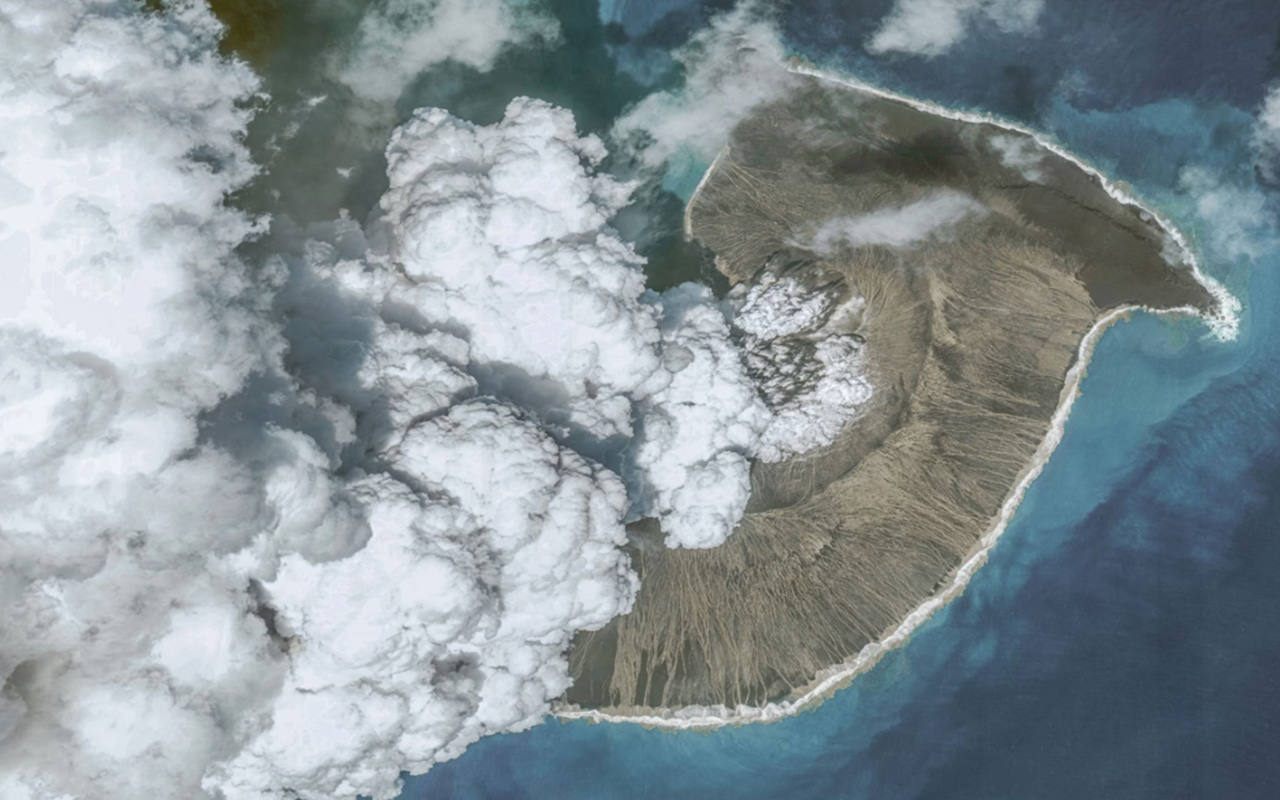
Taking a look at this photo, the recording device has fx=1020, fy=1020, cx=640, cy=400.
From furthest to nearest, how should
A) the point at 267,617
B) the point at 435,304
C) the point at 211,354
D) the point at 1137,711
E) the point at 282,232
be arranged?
the point at 1137,711 < the point at 282,232 < the point at 435,304 < the point at 267,617 < the point at 211,354

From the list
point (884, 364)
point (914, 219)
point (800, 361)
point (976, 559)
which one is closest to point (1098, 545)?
point (976, 559)

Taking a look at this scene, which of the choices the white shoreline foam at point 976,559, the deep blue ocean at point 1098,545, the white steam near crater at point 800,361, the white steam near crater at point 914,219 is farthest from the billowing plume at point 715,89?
the white shoreline foam at point 976,559

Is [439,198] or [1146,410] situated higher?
[1146,410]

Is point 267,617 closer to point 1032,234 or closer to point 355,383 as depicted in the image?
point 355,383

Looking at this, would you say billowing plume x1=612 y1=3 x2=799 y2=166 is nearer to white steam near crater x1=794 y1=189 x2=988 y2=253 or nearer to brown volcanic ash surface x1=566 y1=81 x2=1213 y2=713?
brown volcanic ash surface x1=566 y1=81 x2=1213 y2=713

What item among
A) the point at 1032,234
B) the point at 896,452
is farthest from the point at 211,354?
the point at 1032,234

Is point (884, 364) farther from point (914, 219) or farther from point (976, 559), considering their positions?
point (976, 559)
